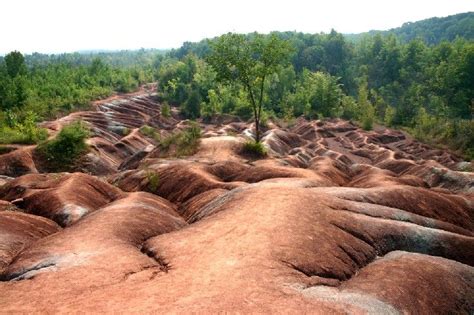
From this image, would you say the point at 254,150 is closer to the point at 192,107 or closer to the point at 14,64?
the point at 192,107

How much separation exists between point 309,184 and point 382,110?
115 m

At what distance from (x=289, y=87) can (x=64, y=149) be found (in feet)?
350

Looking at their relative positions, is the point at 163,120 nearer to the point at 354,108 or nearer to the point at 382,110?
the point at 354,108

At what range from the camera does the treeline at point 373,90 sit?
10438cm

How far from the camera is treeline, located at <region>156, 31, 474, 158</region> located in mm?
104375

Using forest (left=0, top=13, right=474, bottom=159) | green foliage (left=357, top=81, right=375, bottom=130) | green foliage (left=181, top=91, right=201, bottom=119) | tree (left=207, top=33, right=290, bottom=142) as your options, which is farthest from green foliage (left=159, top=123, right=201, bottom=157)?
green foliage (left=181, top=91, right=201, bottom=119)

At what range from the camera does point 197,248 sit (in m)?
15.1

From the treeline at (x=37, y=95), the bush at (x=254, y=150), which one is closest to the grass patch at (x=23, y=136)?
the treeline at (x=37, y=95)

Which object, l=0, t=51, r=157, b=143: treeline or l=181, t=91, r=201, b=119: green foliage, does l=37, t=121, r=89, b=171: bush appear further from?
l=181, t=91, r=201, b=119: green foliage

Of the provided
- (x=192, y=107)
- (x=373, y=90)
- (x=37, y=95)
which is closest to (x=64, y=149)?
(x=37, y=95)

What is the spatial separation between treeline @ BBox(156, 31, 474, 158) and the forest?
31 centimetres

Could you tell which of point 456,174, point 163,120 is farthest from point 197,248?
point 163,120

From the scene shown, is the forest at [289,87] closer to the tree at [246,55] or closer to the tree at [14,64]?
the tree at [246,55]

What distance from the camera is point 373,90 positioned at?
476 ft
